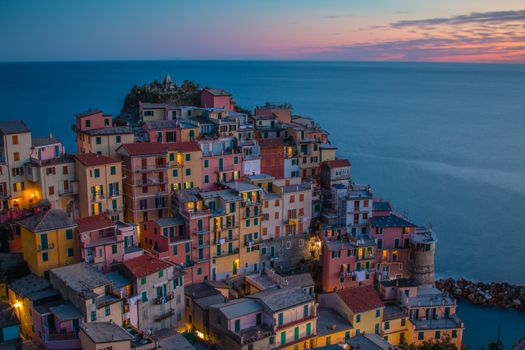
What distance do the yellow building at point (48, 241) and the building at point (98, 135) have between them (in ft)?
23.4

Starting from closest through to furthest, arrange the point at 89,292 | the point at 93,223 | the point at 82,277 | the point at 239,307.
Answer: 1. the point at 89,292
2. the point at 82,277
3. the point at 239,307
4. the point at 93,223

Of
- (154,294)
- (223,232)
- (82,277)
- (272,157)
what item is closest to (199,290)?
(154,294)

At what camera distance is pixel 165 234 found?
104 ft

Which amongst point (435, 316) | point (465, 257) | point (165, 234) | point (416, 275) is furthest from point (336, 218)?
point (465, 257)

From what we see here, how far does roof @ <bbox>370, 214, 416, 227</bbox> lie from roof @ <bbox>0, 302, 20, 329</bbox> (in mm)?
21465

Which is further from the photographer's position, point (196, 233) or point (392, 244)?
point (392, 244)

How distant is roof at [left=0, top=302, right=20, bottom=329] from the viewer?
80.3 feet

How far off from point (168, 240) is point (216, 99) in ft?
56.9

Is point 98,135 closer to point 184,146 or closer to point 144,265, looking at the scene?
point 184,146

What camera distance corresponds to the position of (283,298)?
27422 millimetres

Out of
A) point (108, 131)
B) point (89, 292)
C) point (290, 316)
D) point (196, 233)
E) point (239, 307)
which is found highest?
point (108, 131)

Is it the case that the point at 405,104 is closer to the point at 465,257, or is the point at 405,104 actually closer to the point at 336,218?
the point at 465,257

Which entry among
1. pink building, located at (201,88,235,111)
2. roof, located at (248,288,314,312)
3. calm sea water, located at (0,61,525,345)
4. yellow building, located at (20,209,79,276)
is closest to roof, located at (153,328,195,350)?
roof, located at (248,288,314,312)

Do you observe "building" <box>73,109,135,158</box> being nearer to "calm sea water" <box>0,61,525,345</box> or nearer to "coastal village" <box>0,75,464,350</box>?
"coastal village" <box>0,75,464,350</box>
